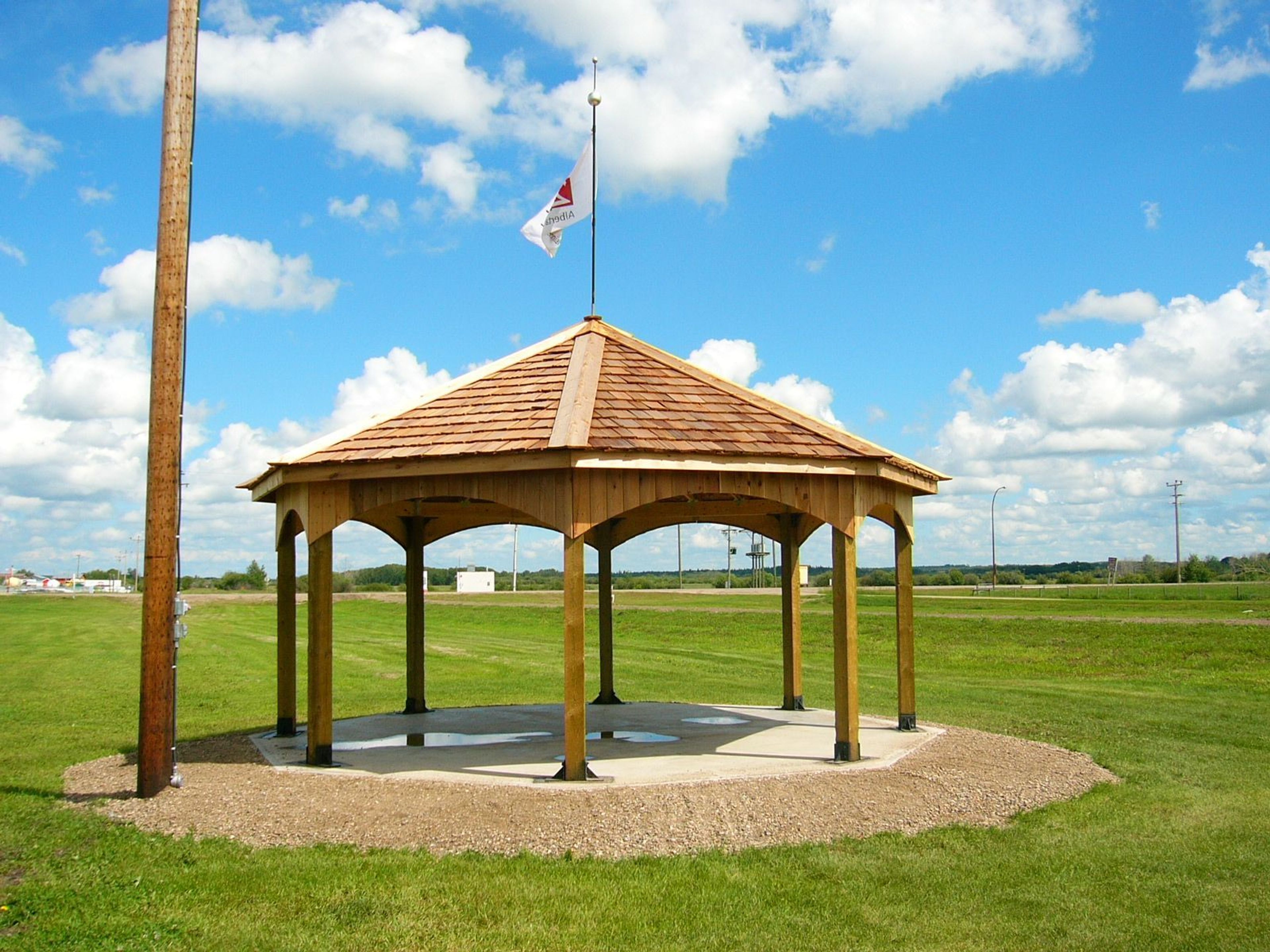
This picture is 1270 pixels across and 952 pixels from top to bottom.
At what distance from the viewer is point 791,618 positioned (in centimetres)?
1611

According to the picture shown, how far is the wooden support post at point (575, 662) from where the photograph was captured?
1019 centimetres

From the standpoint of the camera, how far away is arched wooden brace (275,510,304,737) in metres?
13.7

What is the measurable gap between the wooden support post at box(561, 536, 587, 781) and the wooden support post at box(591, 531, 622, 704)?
638 cm

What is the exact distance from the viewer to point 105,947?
20.0 feet

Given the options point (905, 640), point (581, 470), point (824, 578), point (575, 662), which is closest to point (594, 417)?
point (581, 470)

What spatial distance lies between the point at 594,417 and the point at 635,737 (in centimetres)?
473

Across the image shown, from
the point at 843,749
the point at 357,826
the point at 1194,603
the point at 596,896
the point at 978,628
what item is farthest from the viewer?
the point at 1194,603

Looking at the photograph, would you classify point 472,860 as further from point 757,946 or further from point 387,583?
point 387,583

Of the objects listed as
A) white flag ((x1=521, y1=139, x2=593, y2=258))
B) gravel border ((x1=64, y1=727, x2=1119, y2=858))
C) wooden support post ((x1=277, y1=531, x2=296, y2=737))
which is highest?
white flag ((x1=521, y1=139, x2=593, y2=258))

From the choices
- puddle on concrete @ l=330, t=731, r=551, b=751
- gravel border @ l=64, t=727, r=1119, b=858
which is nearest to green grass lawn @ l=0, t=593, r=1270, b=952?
gravel border @ l=64, t=727, r=1119, b=858

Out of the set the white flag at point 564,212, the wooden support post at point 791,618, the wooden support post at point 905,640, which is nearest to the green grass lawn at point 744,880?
the wooden support post at point 791,618

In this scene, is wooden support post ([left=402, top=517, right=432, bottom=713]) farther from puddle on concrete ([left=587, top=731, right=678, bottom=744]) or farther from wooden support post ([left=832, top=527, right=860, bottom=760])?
wooden support post ([left=832, top=527, right=860, bottom=760])

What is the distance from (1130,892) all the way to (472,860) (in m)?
4.47

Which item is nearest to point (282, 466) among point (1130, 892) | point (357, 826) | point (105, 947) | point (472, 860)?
point (357, 826)
